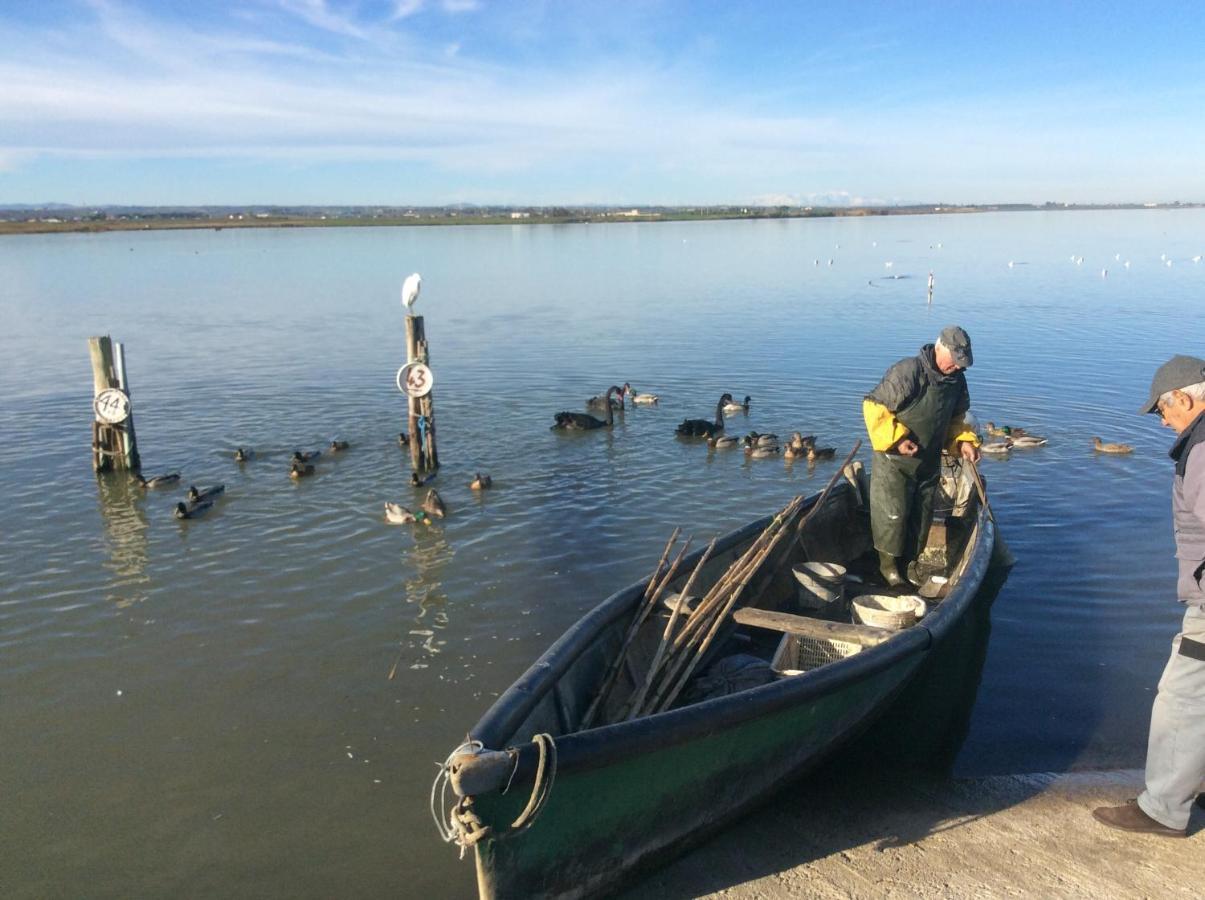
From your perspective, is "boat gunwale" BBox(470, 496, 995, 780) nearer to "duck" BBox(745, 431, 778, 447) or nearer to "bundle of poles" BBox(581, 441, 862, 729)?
"bundle of poles" BBox(581, 441, 862, 729)

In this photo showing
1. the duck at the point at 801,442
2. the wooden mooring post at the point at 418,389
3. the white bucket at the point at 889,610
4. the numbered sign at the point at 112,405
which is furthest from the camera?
the duck at the point at 801,442

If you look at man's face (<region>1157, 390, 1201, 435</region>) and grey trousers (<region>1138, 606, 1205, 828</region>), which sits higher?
man's face (<region>1157, 390, 1201, 435</region>)

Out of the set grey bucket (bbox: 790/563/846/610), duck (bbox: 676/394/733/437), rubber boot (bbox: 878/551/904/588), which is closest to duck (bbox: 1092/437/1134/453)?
duck (bbox: 676/394/733/437)

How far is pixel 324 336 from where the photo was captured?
29.9 m

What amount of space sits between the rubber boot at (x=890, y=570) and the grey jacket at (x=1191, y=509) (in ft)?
13.9

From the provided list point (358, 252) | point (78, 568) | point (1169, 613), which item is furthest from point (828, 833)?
point (358, 252)

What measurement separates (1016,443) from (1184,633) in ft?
38.3

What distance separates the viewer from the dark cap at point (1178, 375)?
5234 millimetres

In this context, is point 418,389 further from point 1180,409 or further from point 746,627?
point 1180,409

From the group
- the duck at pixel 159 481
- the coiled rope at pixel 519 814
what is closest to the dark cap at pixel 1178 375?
the coiled rope at pixel 519 814

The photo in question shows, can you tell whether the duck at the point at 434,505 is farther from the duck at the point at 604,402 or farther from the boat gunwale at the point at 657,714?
the duck at the point at 604,402

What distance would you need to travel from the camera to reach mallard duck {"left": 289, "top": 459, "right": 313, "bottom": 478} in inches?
578

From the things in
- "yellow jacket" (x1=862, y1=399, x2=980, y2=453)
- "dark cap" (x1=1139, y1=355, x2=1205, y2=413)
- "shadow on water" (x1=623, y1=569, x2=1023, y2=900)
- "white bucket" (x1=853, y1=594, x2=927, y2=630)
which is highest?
"dark cap" (x1=1139, y1=355, x2=1205, y2=413)

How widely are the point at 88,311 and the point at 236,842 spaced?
118 feet
